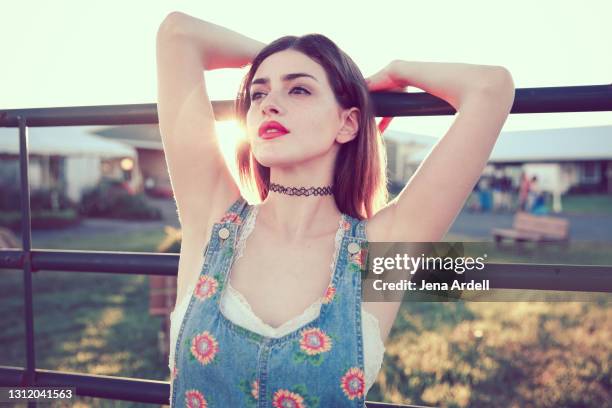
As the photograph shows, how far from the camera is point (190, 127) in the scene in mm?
1760

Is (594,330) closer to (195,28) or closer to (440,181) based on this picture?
(440,181)

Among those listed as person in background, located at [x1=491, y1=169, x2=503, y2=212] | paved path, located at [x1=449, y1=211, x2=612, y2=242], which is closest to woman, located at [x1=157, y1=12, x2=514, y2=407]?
paved path, located at [x1=449, y1=211, x2=612, y2=242]

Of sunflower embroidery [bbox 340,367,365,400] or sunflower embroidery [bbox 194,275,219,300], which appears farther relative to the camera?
sunflower embroidery [bbox 194,275,219,300]

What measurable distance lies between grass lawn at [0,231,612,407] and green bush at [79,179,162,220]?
9429 millimetres

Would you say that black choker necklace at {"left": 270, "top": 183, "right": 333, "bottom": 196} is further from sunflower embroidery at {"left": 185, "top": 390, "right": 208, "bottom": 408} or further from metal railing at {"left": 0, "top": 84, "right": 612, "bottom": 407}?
sunflower embroidery at {"left": 185, "top": 390, "right": 208, "bottom": 408}

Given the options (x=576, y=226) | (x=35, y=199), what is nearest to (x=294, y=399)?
(x=576, y=226)

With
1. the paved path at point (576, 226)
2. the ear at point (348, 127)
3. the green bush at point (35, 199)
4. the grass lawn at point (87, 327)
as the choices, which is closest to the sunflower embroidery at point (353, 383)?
the ear at point (348, 127)

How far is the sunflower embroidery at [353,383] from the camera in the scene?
1383 millimetres

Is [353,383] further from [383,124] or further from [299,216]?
[383,124]

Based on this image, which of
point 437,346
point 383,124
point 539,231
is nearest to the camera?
point 383,124

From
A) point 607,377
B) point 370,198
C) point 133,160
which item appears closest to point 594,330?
point 607,377

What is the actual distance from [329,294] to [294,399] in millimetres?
301

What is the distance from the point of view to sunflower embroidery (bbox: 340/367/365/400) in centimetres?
138

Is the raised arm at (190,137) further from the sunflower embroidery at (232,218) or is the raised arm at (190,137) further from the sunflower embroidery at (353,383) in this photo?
the sunflower embroidery at (353,383)
